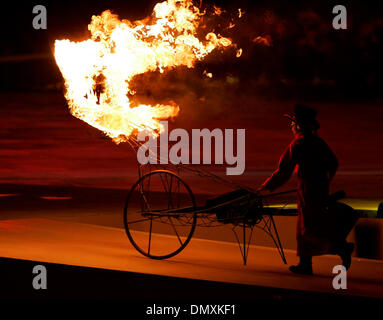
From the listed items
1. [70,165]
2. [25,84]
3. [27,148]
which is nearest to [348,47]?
[27,148]

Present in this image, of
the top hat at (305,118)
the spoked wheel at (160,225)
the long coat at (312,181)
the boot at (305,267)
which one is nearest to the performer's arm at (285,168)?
the long coat at (312,181)

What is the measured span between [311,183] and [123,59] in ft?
9.55

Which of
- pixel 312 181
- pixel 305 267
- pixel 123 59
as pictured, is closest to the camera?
pixel 312 181

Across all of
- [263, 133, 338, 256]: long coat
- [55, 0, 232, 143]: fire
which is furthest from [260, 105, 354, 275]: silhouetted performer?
[55, 0, 232, 143]: fire

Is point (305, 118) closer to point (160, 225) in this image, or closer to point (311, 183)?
point (311, 183)

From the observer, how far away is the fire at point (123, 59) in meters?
10.4

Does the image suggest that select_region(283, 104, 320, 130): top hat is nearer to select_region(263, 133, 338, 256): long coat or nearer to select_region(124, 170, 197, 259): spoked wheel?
select_region(263, 133, 338, 256): long coat

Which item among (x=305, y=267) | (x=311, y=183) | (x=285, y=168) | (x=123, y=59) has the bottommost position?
(x=305, y=267)

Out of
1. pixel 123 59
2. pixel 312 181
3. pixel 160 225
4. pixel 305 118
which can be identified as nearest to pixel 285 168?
pixel 312 181

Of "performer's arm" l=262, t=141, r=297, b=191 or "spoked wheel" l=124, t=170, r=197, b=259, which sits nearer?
"performer's arm" l=262, t=141, r=297, b=191

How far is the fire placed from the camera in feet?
34.2

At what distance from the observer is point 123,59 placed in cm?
1077

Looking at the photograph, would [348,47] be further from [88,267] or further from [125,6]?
[88,267]

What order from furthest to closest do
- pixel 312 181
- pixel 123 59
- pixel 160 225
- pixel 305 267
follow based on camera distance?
pixel 160 225 → pixel 123 59 → pixel 305 267 → pixel 312 181
